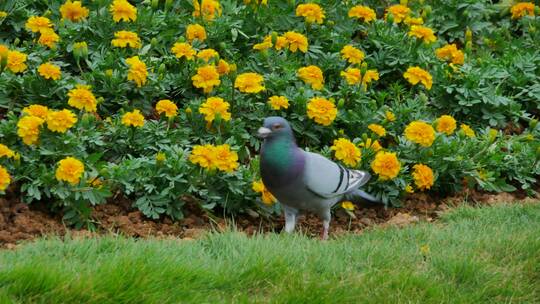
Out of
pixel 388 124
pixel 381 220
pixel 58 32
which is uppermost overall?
pixel 58 32

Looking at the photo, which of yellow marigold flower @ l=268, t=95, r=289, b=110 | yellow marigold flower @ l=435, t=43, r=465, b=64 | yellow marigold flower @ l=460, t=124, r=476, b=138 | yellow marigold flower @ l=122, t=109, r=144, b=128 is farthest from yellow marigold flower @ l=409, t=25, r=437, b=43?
yellow marigold flower @ l=122, t=109, r=144, b=128

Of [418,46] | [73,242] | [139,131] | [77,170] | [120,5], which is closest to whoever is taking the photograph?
[73,242]

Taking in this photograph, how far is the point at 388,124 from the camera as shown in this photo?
662 centimetres

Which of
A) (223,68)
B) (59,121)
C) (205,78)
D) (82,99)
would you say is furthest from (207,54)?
(59,121)

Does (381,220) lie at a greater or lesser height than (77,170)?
lesser

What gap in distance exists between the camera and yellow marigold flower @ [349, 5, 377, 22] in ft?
24.2

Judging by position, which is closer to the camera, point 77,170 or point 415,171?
point 77,170

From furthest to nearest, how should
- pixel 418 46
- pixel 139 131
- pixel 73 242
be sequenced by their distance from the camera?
pixel 418 46 → pixel 139 131 → pixel 73 242

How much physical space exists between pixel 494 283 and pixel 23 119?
2.70 meters

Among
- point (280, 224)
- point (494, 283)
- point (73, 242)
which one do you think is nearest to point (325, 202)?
point (280, 224)

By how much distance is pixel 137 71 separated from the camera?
621cm

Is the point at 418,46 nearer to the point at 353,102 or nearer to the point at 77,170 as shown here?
the point at 353,102

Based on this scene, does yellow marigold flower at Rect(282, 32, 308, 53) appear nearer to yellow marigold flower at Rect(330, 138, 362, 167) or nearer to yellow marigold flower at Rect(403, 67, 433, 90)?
yellow marigold flower at Rect(403, 67, 433, 90)

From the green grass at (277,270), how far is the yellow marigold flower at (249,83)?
1.29m
